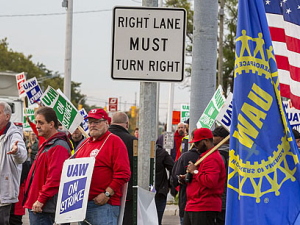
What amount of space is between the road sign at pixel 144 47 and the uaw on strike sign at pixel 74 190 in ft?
3.49

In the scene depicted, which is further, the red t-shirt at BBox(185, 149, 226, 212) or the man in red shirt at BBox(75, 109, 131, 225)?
the red t-shirt at BBox(185, 149, 226, 212)

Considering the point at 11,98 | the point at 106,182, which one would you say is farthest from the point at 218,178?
the point at 11,98

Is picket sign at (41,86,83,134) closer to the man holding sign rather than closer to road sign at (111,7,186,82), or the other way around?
the man holding sign

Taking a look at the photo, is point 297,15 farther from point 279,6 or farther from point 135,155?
point 135,155

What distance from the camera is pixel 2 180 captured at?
319 inches

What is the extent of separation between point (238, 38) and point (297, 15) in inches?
71.7

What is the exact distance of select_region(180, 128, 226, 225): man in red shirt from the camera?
8.29 meters

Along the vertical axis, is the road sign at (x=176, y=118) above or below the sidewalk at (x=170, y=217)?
above

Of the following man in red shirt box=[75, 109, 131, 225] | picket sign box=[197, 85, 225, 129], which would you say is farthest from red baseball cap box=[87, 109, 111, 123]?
picket sign box=[197, 85, 225, 129]

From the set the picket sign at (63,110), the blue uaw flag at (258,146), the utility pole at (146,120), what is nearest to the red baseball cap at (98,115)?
the utility pole at (146,120)

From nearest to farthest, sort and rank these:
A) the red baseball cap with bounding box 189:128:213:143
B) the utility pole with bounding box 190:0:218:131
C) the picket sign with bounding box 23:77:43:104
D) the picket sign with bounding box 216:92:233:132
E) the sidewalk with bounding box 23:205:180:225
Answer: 1. the picket sign with bounding box 216:92:233:132
2. the red baseball cap with bounding box 189:128:213:143
3. the utility pole with bounding box 190:0:218:131
4. the sidewalk with bounding box 23:205:180:225
5. the picket sign with bounding box 23:77:43:104

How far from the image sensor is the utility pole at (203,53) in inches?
393

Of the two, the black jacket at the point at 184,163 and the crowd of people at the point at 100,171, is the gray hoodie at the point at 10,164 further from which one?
the black jacket at the point at 184,163

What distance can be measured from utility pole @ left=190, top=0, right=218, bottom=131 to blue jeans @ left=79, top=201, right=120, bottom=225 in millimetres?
3704
